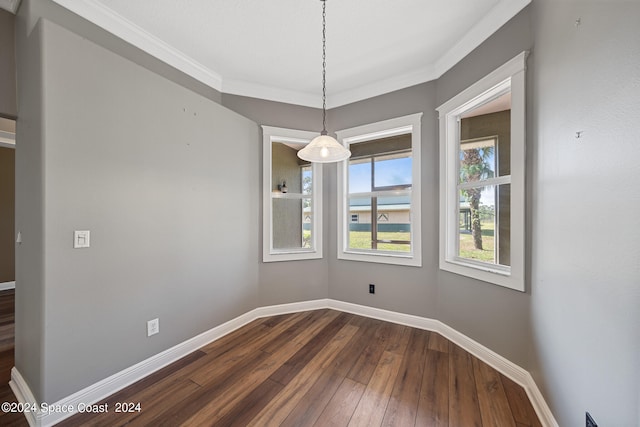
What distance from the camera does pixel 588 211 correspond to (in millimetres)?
1059

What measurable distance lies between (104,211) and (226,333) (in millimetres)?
1673

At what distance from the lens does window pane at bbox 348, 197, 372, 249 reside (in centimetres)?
316

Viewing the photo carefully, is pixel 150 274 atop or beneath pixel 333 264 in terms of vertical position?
atop

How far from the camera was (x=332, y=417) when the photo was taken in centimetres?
150

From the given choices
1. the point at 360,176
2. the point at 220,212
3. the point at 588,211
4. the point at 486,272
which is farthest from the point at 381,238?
the point at 588,211

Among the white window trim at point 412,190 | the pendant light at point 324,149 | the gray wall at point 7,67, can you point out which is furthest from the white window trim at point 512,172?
the gray wall at point 7,67

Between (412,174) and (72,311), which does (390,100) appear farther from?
(72,311)

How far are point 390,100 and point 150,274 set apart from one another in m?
3.10

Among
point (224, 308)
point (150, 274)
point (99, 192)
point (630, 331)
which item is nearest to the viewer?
point (630, 331)

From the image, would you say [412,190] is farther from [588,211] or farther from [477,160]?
[588,211]

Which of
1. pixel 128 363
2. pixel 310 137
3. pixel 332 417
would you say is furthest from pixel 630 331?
pixel 310 137

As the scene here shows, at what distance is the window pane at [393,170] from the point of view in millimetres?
2923

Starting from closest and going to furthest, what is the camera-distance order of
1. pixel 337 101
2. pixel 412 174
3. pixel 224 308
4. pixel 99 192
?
1. pixel 99 192
2. pixel 224 308
3. pixel 412 174
4. pixel 337 101

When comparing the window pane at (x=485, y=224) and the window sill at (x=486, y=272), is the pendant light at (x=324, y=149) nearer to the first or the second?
the window pane at (x=485, y=224)
